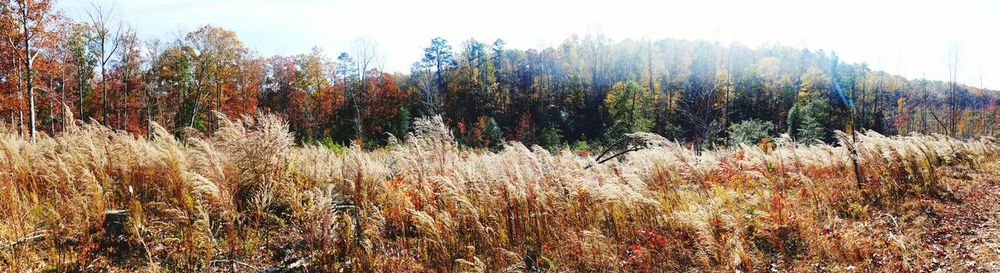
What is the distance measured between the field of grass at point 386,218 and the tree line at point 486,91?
597 inches

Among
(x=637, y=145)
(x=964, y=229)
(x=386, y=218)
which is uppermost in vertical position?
(x=637, y=145)

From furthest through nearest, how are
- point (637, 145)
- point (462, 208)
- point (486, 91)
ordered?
point (486, 91)
point (637, 145)
point (462, 208)

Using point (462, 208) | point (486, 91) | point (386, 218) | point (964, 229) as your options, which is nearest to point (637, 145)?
point (964, 229)

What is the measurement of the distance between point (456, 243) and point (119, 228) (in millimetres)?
3347

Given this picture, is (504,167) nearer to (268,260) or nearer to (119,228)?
(268,260)

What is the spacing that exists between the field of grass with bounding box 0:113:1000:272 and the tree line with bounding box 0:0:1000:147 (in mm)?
15163

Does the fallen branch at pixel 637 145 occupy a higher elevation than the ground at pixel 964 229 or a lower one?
higher

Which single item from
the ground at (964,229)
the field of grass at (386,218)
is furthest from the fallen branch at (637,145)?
the ground at (964,229)

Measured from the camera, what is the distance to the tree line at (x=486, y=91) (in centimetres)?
2842

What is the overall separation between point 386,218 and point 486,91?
156 ft

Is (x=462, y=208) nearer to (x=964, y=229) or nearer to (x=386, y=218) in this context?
(x=386, y=218)

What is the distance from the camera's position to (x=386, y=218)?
535 cm

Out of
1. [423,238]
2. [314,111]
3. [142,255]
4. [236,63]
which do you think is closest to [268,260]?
[142,255]

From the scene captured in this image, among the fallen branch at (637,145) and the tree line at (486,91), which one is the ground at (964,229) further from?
the tree line at (486,91)
